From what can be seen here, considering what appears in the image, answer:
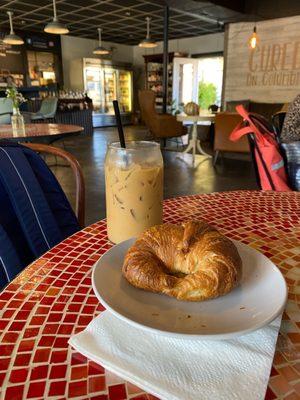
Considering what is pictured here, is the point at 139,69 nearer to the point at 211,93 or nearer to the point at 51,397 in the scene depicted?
the point at 211,93

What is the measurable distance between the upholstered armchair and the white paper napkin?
6.54 m

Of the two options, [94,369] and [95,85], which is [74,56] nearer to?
[95,85]

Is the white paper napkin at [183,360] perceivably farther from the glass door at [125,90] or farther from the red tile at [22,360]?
the glass door at [125,90]

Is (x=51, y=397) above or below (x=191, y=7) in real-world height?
below

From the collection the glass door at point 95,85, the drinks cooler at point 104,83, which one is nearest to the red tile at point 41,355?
the drinks cooler at point 104,83

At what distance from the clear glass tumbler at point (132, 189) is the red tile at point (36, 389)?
37cm

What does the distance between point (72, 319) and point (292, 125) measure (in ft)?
6.94

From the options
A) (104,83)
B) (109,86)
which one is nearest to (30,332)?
(104,83)

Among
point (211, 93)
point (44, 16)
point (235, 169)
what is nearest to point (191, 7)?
point (235, 169)

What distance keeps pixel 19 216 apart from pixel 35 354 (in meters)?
0.60

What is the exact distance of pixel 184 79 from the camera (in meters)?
11.6

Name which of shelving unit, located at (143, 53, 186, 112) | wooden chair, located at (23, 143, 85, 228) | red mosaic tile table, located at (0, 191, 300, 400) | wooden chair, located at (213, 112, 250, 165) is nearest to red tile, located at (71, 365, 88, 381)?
red mosaic tile table, located at (0, 191, 300, 400)

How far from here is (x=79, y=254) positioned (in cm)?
68

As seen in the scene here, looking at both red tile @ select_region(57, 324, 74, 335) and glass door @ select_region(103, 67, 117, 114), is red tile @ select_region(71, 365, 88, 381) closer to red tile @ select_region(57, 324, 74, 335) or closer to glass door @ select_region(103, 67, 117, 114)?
red tile @ select_region(57, 324, 74, 335)
